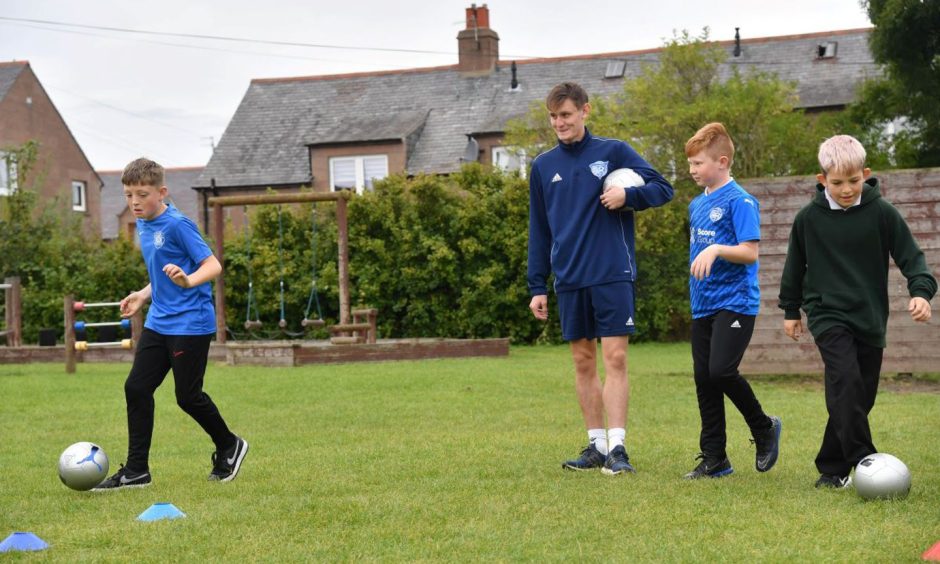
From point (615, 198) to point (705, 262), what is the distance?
2.31ft

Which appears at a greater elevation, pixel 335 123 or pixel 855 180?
pixel 335 123

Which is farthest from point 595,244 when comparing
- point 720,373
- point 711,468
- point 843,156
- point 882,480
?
point 882,480

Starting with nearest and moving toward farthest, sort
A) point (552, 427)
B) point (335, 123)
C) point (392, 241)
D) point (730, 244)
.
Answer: point (730, 244) < point (552, 427) < point (392, 241) < point (335, 123)

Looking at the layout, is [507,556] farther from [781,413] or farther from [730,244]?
[781,413]

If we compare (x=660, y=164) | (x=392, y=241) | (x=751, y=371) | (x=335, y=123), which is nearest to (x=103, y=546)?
(x=751, y=371)

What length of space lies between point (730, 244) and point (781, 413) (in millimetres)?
4352

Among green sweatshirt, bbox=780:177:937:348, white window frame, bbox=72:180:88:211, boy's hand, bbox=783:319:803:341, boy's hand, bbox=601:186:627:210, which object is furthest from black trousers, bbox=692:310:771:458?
white window frame, bbox=72:180:88:211

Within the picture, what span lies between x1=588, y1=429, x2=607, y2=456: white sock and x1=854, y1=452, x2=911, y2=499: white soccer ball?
5.78 feet

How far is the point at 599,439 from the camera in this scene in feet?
24.3

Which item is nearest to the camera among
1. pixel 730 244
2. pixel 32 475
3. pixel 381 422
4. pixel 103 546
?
pixel 103 546

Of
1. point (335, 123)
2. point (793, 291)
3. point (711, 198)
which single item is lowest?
point (793, 291)

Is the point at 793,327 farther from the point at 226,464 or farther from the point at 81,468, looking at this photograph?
the point at 81,468

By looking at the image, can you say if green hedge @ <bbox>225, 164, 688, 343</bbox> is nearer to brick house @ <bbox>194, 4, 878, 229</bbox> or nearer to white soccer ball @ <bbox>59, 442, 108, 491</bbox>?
brick house @ <bbox>194, 4, 878, 229</bbox>

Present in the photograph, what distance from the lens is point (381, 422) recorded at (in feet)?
34.8
